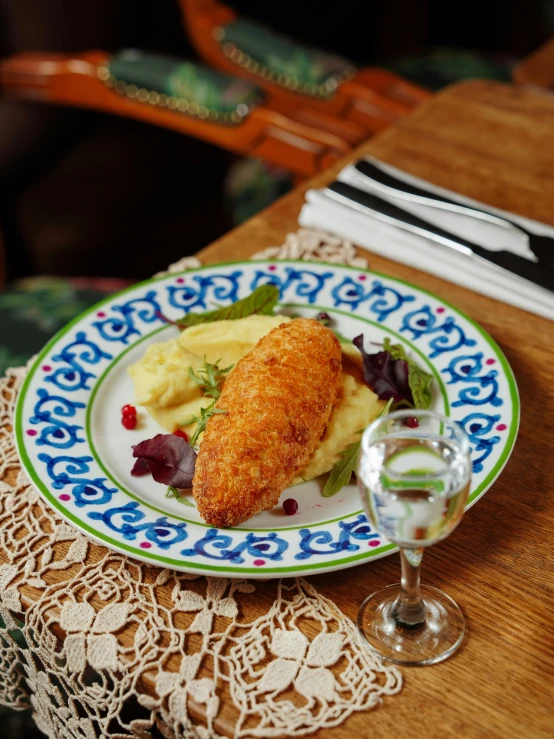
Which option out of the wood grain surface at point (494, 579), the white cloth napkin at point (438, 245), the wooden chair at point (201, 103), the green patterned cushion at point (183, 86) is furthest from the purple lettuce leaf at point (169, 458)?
the green patterned cushion at point (183, 86)

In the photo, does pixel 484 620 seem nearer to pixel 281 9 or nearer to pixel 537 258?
pixel 537 258

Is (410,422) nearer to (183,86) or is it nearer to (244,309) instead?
(244,309)

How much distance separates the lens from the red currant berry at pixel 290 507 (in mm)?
941

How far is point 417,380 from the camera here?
3.52ft

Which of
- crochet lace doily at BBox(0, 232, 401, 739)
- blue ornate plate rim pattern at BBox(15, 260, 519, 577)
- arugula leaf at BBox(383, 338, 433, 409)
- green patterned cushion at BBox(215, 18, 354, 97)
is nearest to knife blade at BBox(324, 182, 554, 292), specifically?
blue ornate plate rim pattern at BBox(15, 260, 519, 577)

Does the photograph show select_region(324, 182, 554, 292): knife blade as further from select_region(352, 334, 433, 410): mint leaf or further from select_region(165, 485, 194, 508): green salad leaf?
select_region(165, 485, 194, 508): green salad leaf

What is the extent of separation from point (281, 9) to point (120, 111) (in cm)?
122

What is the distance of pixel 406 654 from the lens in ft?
2.62

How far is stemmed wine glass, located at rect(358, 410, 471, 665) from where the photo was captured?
682 millimetres

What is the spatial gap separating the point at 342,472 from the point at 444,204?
23.1 inches

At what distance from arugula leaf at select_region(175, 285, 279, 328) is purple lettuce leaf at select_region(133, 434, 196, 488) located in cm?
27

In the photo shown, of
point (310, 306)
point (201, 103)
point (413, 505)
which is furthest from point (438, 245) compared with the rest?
point (201, 103)

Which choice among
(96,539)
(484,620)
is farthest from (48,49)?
(484,620)

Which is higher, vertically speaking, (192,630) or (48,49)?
(192,630)
